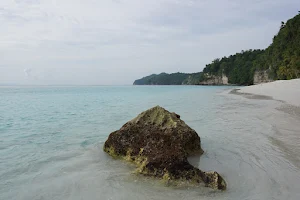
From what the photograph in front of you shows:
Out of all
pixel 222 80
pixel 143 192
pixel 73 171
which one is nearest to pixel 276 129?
pixel 143 192

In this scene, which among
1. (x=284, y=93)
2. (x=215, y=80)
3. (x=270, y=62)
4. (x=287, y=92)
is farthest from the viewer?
(x=215, y=80)

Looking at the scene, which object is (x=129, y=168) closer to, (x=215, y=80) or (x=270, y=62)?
(x=270, y=62)

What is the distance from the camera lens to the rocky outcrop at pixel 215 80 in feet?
422

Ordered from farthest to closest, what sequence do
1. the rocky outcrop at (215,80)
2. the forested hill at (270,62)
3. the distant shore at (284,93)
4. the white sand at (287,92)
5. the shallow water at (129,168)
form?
the rocky outcrop at (215,80) → the forested hill at (270,62) → the distant shore at (284,93) → the white sand at (287,92) → the shallow water at (129,168)

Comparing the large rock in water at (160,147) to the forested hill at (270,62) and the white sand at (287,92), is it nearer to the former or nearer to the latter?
the white sand at (287,92)

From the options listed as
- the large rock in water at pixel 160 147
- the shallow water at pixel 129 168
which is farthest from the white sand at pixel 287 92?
the large rock in water at pixel 160 147

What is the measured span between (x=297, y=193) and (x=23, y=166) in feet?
19.1

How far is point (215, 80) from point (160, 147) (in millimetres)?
138097

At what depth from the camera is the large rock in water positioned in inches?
172

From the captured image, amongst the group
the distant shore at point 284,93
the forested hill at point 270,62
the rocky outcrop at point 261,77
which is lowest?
the distant shore at point 284,93

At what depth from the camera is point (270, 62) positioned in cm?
7375

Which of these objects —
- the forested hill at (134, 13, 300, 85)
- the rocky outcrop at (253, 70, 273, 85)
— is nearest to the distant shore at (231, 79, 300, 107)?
the forested hill at (134, 13, 300, 85)

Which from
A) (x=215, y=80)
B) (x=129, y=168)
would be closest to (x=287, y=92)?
(x=129, y=168)

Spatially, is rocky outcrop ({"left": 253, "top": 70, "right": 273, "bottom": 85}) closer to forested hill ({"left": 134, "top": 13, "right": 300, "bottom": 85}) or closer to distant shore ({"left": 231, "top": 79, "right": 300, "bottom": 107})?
forested hill ({"left": 134, "top": 13, "right": 300, "bottom": 85})
